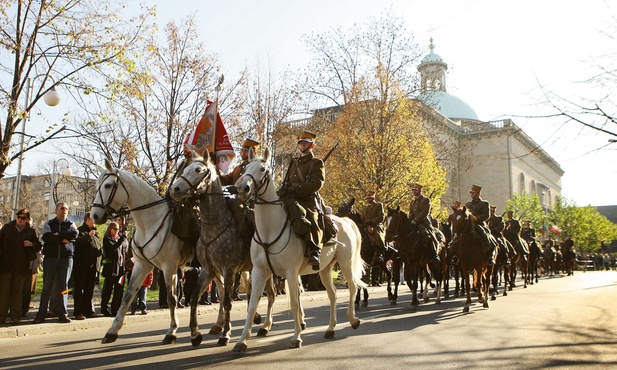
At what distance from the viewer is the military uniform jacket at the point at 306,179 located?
9.03 m

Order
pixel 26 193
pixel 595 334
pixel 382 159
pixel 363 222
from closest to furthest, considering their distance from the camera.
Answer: pixel 595 334 → pixel 363 222 → pixel 382 159 → pixel 26 193

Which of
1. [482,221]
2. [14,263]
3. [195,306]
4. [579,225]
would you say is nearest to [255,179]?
[195,306]

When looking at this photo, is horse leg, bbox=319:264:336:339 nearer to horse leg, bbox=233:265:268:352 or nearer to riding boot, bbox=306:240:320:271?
riding boot, bbox=306:240:320:271

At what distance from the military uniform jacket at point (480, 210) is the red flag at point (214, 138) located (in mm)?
7496

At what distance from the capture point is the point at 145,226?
9703mm

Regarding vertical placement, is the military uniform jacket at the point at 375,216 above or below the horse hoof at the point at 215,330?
above

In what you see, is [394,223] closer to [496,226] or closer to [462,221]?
[462,221]

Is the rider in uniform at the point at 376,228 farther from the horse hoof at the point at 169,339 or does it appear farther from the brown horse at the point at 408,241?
the horse hoof at the point at 169,339

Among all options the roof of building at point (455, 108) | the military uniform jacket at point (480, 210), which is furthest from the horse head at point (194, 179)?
the roof of building at point (455, 108)

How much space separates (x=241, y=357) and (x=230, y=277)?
1.66 meters

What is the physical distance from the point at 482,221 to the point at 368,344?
8329 millimetres

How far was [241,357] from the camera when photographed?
308 inches

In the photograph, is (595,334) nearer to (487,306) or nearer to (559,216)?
(487,306)

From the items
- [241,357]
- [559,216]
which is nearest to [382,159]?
[241,357]
